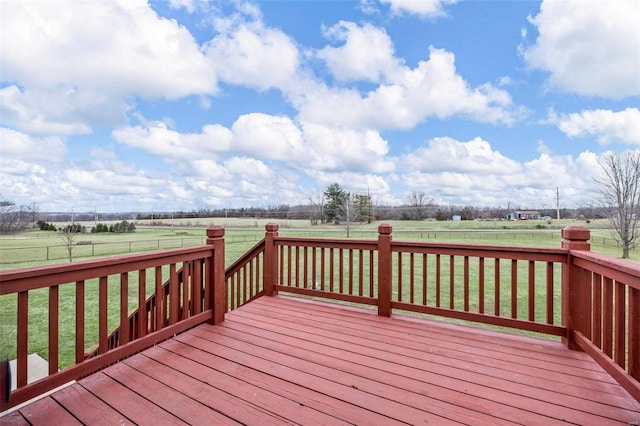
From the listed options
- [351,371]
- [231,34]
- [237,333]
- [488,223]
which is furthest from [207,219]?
[488,223]

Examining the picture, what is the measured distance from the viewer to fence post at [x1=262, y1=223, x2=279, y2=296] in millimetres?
3805

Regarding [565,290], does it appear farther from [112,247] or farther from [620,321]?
[112,247]

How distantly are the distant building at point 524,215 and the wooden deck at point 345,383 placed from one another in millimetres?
15327

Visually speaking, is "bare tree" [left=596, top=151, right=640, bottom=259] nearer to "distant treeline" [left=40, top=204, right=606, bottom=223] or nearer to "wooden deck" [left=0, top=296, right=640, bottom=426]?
"distant treeline" [left=40, top=204, right=606, bottom=223]

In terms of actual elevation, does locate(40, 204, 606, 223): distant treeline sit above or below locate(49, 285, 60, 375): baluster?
above

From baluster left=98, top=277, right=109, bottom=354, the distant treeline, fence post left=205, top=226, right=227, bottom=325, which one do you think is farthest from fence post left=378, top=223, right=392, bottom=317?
the distant treeline

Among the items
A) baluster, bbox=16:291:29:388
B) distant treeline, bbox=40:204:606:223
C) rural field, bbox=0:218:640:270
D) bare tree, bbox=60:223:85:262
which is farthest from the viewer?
bare tree, bbox=60:223:85:262

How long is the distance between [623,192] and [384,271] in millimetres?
14561

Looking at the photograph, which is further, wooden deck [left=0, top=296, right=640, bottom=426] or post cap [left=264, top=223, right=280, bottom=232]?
post cap [left=264, top=223, right=280, bottom=232]

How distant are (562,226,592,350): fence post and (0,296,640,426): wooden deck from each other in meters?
0.21

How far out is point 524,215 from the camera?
1556 cm

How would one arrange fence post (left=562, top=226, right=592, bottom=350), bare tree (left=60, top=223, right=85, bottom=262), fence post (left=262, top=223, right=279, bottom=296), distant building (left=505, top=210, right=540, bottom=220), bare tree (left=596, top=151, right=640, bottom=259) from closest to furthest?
1. fence post (left=562, top=226, right=592, bottom=350)
2. fence post (left=262, top=223, right=279, bottom=296)
3. bare tree (left=60, top=223, right=85, bottom=262)
4. bare tree (left=596, top=151, right=640, bottom=259)
5. distant building (left=505, top=210, right=540, bottom=220)

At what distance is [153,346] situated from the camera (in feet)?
7.66

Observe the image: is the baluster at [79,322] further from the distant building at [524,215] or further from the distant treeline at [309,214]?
the distant building at [524,215]
